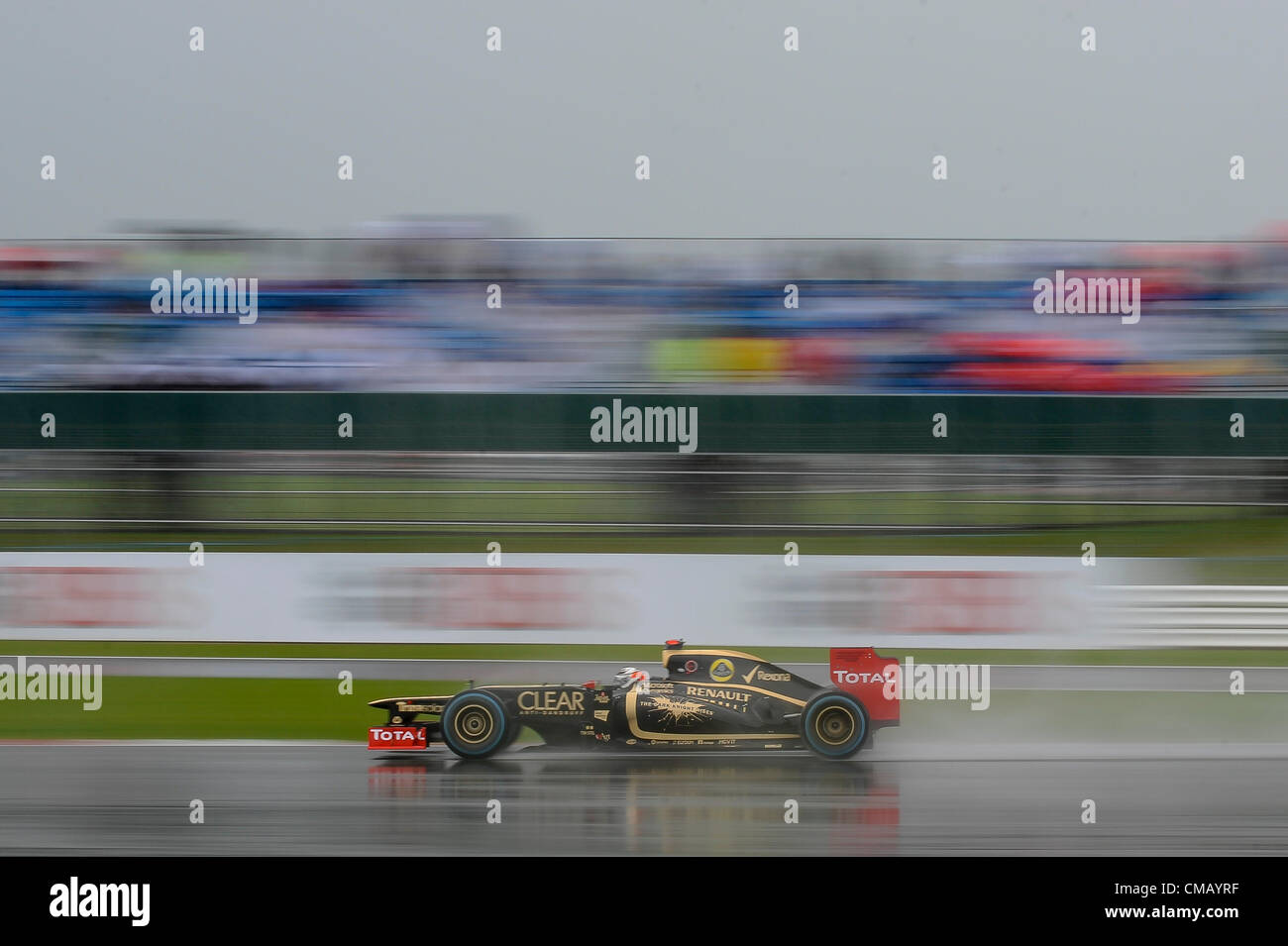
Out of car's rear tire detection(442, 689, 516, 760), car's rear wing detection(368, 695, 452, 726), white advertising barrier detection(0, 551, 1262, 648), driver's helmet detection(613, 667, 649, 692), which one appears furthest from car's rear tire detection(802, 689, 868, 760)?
car's rear wing detection(368, 695, 452, 726)

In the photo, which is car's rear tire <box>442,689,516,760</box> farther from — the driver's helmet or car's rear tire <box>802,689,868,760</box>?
car's rear tire <box>802,689,868,760</box>

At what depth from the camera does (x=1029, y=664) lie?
553 centimetres

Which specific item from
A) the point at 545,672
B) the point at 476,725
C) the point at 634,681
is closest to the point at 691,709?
the point at 634,681

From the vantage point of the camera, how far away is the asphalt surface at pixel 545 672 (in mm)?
5500

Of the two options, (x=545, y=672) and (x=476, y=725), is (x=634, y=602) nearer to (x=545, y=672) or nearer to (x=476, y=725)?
(x=545, y=672)

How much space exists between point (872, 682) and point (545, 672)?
1.89 metres

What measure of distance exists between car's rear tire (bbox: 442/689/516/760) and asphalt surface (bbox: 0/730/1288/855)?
0.36 ft

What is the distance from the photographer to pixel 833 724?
4.58 m

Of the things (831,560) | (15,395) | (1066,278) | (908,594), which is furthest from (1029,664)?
(15,395)

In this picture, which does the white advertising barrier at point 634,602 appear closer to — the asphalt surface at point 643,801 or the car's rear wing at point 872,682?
the asphalt surface at point 643,801

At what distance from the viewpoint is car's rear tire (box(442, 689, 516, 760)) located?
4637 millimetres

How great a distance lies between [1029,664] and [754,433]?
75.2 inches

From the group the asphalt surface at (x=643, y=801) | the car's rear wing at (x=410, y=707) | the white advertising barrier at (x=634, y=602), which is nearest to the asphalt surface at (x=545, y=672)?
the white advertising barrier at (x=634, y=602)

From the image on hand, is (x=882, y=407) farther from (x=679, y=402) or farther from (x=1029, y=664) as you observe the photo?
(x=1029, y=664)
